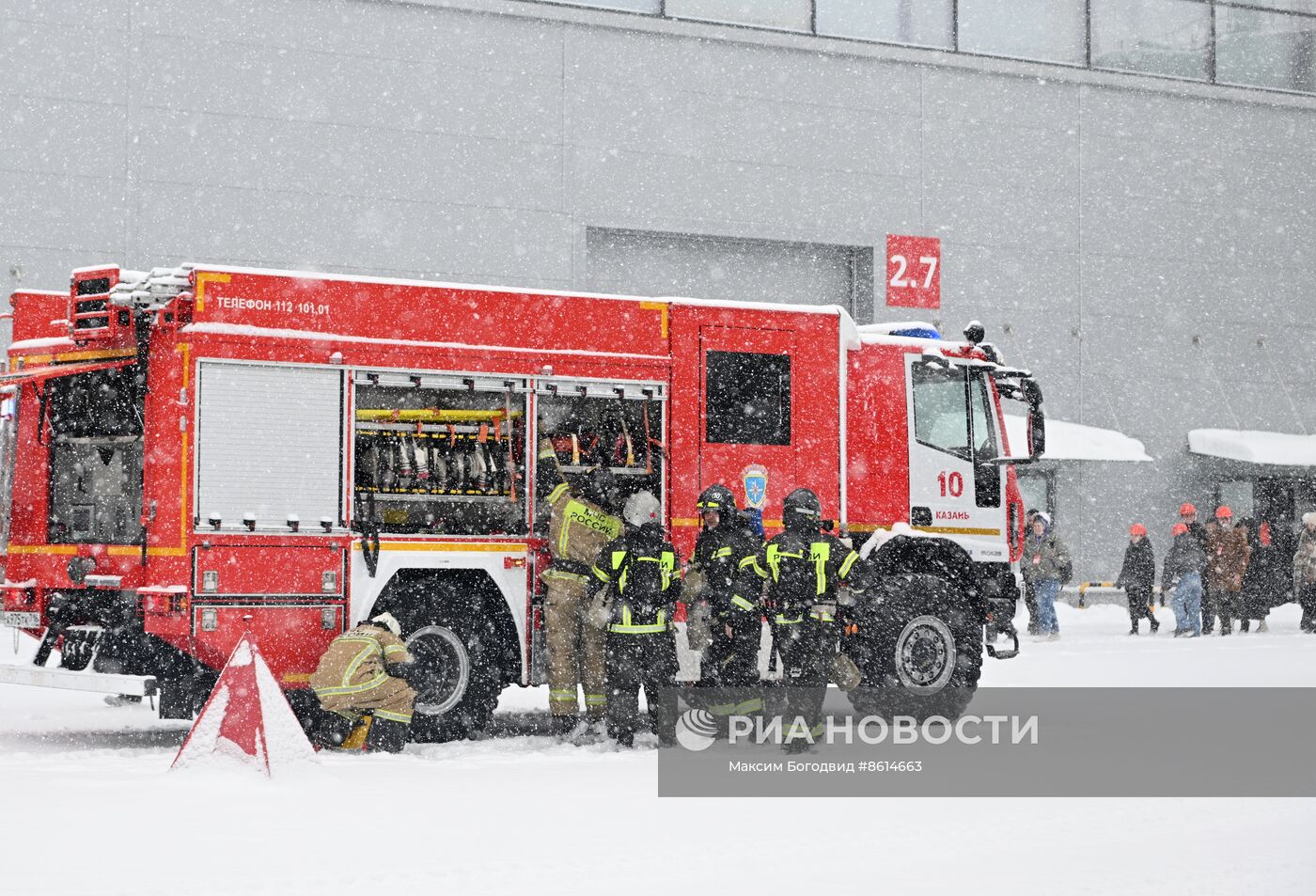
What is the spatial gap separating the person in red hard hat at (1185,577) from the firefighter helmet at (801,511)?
11879mm

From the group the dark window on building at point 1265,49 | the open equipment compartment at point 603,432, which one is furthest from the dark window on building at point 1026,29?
the open equipment compartment at point 603,432

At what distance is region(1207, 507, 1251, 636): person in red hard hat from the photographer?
Result: 22.4 metres

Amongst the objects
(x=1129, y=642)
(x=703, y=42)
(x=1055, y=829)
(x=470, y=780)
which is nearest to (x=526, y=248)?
(x=703, y=42)

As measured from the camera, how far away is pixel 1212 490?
28703 mm

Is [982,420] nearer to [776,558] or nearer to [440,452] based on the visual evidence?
[776,558]

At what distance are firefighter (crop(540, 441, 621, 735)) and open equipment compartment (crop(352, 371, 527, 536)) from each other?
1.22ft

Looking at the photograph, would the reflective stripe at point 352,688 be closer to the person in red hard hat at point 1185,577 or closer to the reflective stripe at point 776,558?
the reflective stripe at point 776,558

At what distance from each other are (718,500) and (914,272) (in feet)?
50.7

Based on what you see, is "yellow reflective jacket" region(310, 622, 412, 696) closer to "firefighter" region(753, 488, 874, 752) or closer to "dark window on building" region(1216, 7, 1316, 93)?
"firefighter" region(753, 488, 874, 752)

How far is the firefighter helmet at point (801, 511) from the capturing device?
10.9m

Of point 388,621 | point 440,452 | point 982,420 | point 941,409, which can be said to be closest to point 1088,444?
point 982,420

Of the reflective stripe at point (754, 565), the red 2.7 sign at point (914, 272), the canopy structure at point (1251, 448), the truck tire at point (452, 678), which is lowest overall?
the truck tire at point (452, 678)

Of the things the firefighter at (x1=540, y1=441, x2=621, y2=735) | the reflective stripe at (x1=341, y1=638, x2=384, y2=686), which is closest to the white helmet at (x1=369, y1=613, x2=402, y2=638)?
the reflective stripe at (x1=341, y1=638, x2=384, y2=686)

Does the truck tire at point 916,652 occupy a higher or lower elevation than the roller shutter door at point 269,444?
lower
